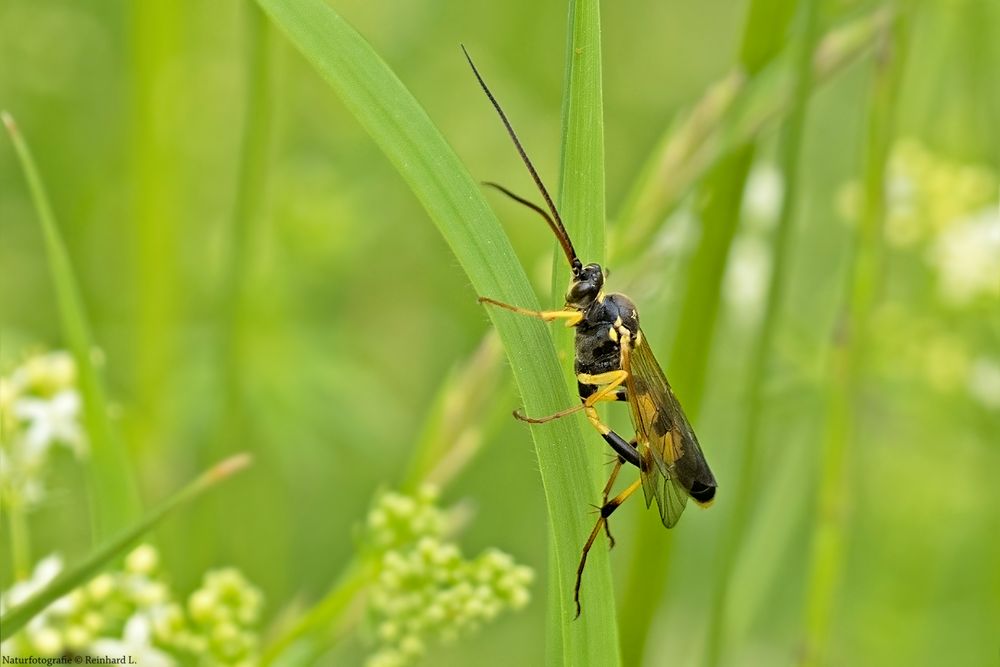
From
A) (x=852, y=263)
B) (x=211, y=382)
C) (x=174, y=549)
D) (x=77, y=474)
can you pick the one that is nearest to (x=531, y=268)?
(x=211, y=382)

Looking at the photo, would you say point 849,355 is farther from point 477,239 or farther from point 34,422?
point 34,422

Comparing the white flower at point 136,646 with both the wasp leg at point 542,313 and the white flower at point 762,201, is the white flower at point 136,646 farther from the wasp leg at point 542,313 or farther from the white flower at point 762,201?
the white flower at point 762,201

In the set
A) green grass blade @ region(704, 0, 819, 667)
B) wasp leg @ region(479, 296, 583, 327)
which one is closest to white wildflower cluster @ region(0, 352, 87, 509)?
wasp leg @ region(479, 296, 583, 327)

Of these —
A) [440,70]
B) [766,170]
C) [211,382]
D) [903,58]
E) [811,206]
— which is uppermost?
[440,70]

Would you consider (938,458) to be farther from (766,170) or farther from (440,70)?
Answer: (440,70)

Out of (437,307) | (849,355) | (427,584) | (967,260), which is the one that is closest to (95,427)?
(427,584)

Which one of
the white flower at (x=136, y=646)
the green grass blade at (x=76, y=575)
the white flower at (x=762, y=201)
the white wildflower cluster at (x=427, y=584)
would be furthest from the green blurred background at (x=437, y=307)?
the green grass blade at (x=76, y=575)
